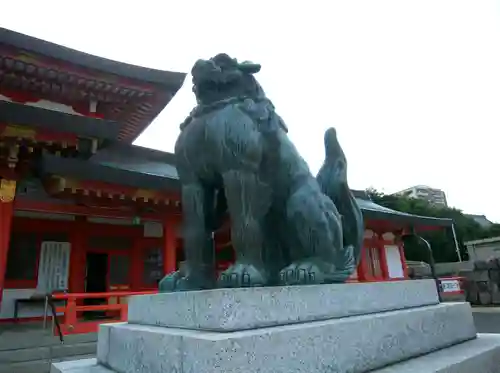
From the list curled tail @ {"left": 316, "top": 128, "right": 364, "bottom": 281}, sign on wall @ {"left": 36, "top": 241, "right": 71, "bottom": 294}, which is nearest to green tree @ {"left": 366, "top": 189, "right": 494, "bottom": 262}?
sign on wall @ {"left": 36, "top": 241, "right": 71, "bottom": 294}

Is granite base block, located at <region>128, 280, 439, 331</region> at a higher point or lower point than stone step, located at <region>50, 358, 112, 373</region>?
higher

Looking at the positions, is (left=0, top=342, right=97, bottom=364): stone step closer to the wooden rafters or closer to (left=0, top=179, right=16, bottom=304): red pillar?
(left=0, top=179, right=16, bottom=304): red pillar

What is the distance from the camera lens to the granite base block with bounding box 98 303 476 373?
3.28 ft

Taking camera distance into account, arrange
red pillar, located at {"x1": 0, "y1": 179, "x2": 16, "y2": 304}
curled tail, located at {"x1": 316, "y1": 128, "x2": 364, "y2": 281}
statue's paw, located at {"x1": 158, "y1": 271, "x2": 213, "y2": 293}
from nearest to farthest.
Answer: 1. statue's paw, located at {"x1": 158, "y1": 271, "x2": 213, "y2": 293}
2. curled tail, located at {"x1": 316, "y1": 128, "x2": 364, "y2": 281}
3. red pillar, located at {"x1": 0, "y1": 179, "x2": 16, "y2": 304}

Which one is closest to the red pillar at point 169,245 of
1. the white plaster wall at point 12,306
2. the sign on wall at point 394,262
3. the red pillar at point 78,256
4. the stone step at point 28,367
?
the red pillar at point 78,256

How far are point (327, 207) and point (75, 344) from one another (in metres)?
4.33

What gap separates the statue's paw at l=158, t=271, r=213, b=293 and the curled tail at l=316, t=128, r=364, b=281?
76cm

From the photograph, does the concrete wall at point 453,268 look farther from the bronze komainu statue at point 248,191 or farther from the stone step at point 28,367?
the bronze komainu statue at point 248,191

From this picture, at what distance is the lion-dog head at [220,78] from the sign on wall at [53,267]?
6.34 m

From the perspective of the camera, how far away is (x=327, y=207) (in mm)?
1729

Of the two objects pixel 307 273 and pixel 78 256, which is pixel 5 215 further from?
pixel 307 273

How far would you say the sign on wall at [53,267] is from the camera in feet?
21.7

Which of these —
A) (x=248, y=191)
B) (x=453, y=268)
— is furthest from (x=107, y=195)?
(x=453, y=268)

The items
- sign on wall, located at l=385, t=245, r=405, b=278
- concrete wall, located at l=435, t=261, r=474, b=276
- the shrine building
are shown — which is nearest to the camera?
the shrine building
